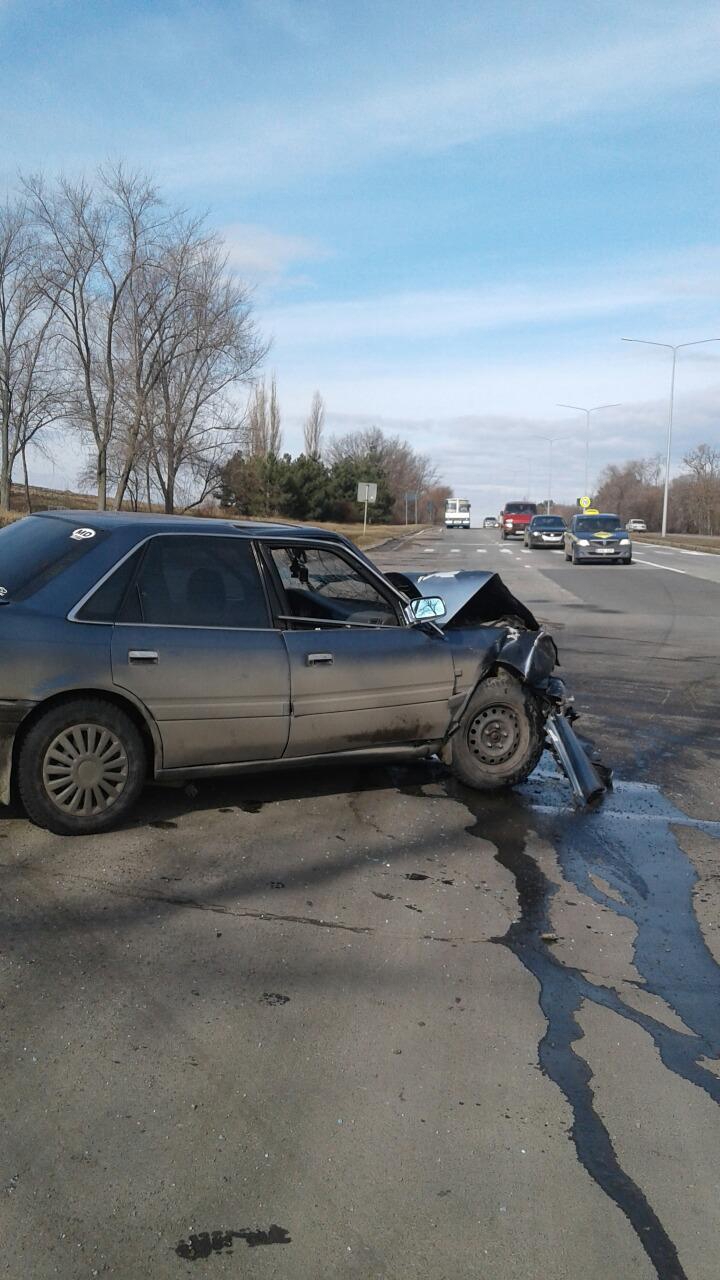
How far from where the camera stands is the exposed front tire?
6070 millimetres

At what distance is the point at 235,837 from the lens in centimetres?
512

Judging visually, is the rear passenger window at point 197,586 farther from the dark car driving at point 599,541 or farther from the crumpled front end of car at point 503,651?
the dark car driving at point 599,541

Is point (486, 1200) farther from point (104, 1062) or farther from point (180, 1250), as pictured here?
point (104, 1062)

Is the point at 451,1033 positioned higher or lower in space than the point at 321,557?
lower

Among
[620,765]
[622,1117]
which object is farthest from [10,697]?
[620,765]

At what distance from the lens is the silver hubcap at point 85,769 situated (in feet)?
15.7

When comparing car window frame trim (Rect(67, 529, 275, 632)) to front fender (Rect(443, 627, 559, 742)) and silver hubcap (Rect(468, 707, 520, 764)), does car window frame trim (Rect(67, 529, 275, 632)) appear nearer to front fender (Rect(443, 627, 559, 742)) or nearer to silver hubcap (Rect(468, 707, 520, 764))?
front fender (Rect(443, 627, 559, 742))

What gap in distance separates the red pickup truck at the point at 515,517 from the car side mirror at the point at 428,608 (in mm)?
52794

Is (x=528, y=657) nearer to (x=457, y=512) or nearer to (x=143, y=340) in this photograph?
(x=143, y=340)

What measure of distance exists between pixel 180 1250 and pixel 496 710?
407cm

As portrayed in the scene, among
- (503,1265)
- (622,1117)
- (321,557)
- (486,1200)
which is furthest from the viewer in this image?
(321,557)

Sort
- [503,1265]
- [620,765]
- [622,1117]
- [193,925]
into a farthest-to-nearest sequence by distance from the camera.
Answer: [620,765] < [193,925] < [622,1117] < [503,1265]

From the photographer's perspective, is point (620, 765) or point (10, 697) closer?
point (10, 697)

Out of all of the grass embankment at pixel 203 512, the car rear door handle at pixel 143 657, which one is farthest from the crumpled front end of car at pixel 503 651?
the grass embankment at pixel 203 512
